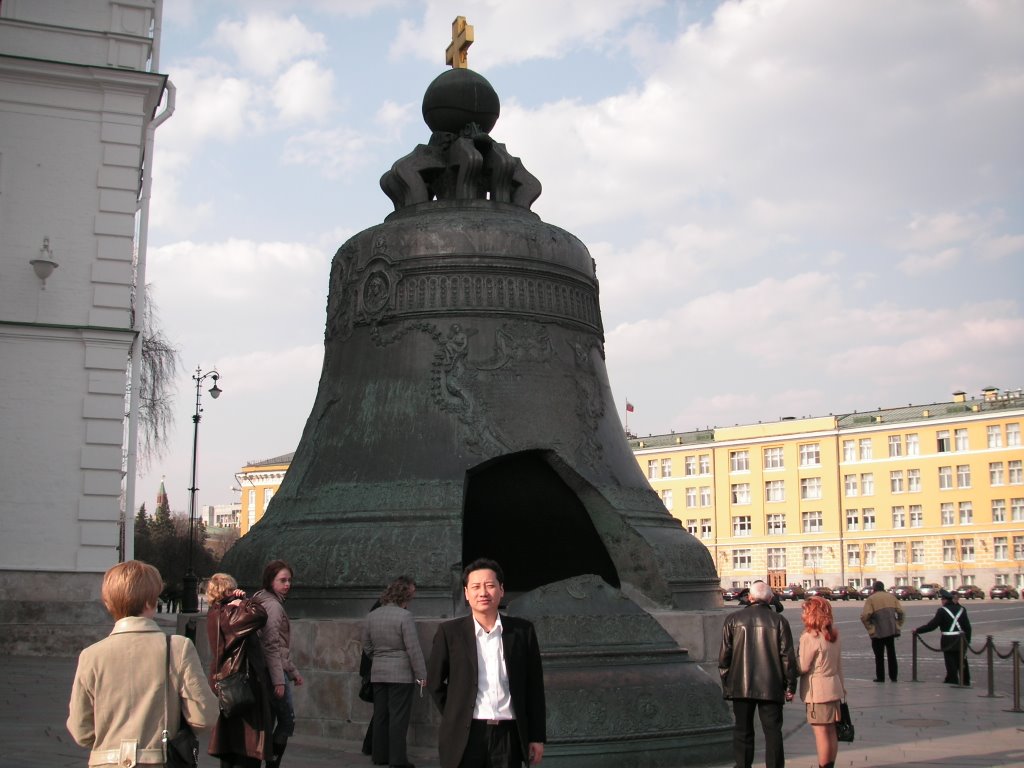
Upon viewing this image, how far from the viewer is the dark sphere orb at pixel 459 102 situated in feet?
28.3

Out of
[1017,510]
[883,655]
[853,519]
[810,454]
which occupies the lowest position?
[883,655]

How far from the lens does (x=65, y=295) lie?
1636 centimetres

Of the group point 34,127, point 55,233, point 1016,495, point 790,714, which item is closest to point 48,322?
point 55,233

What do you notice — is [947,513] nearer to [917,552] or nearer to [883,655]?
[917,552]

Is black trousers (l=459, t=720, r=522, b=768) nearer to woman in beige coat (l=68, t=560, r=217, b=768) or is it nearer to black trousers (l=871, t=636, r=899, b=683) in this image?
woman in beige coat (l=68, t=560, r=217, b=768)

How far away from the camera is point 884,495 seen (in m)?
64.4

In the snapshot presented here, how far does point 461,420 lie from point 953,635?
25.8 feet

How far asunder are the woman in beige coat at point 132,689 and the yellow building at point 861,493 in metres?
56.6

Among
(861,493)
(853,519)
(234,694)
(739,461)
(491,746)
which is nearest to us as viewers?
(491,746)

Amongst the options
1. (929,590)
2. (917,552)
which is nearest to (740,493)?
(917,552)

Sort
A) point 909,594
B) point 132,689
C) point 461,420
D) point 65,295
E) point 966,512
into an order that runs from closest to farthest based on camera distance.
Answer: point 132,689 < point 461,420 < point 65,295 < point 909,594 < point 966,512

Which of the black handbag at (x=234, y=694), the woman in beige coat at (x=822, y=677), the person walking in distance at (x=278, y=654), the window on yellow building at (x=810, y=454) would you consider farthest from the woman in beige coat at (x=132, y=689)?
the window on yellow building at (x=810, y=454)

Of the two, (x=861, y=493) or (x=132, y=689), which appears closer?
(x=132, y=689)

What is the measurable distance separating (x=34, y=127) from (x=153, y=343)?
9.13 m
